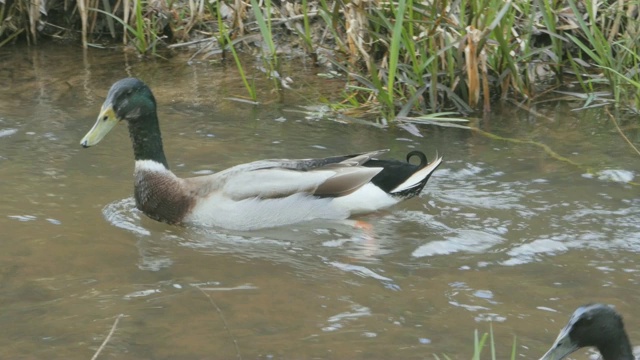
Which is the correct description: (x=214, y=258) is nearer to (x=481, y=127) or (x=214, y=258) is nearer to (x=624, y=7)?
(x=481, y=127)

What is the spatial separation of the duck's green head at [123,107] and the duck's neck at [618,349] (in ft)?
11.4

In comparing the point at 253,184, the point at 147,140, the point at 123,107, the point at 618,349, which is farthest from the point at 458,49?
the point at 618,349

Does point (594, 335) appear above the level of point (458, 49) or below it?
below

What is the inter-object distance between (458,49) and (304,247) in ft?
7.24

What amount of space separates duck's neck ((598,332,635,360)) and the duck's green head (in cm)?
349

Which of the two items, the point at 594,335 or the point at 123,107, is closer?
the point at 594,335

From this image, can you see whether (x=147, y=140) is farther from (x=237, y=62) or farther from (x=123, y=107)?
(x=237, y=62)

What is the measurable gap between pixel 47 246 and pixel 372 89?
8.83ft

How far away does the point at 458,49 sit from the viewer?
7473 millimetres

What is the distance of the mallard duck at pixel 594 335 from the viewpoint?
3.81m

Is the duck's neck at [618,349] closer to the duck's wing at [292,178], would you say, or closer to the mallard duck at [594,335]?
the mallard duck at [594,335]

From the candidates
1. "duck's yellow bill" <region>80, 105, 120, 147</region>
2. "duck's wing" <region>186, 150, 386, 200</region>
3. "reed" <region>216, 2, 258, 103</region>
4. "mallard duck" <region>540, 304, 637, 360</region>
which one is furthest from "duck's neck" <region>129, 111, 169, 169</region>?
"mallard duck" <region>540, 304, 637, 360</region>

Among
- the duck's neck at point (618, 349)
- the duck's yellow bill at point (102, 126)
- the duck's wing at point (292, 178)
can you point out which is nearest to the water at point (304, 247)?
the duck's wing at point (292, 178)

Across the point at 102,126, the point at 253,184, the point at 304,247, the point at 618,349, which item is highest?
the point at 102,126
